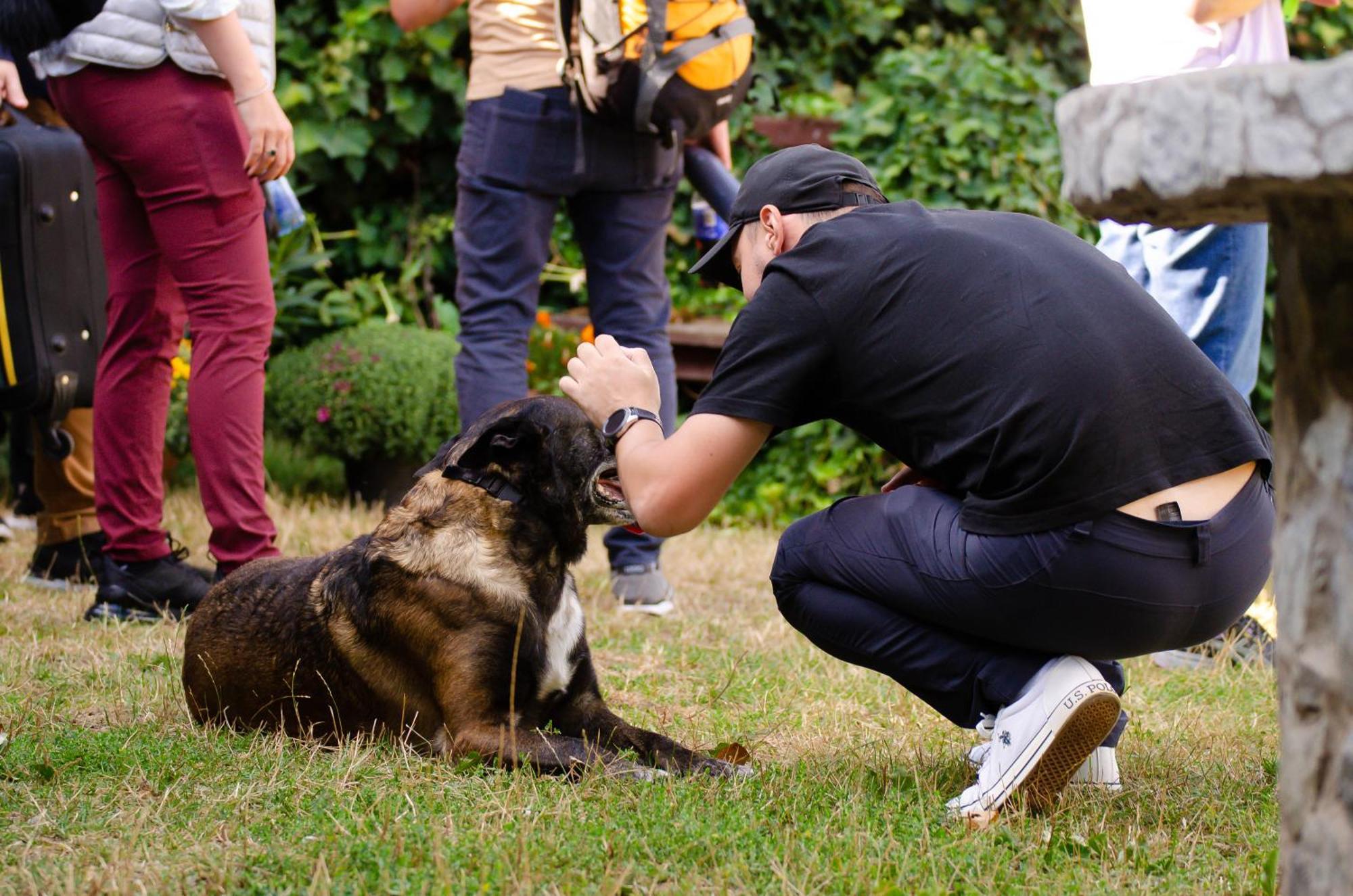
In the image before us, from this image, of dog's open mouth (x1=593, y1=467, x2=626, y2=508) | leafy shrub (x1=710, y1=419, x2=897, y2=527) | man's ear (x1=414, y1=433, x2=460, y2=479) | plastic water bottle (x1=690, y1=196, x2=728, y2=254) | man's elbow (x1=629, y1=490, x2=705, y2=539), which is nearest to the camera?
man's elbow (x1=629, y1=490, x2=705, y2=539)

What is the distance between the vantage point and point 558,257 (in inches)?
320

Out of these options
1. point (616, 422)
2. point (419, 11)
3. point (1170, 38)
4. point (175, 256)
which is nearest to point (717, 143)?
point (419, 11)

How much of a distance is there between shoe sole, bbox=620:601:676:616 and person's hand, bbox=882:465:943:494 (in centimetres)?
190

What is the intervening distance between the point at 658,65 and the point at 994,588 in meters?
2.40

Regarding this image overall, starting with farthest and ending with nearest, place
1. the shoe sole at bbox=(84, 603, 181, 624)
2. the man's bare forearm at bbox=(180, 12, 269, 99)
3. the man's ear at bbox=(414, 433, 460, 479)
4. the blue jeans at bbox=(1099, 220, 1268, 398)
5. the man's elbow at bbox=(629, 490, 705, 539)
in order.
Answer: the shoe sole at bbox=(84, 603, 181, 624)
the blue jeans at bbox=(1099, 220, 1268, 398)
the man's bare forearm at bbox=(180, 12, 269, 99)
the man's ear at bbox=(414, 433, 460, 479)
the man's elbow at bbox=(629, 490, 705, 539)

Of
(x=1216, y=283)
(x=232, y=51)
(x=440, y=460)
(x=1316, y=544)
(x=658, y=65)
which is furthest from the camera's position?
(x=658, y=65)

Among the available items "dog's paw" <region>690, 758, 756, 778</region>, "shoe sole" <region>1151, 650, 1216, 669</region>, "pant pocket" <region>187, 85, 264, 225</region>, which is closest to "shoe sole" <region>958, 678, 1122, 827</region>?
"dog's paw" <region>690, 758, 756, 778</region>

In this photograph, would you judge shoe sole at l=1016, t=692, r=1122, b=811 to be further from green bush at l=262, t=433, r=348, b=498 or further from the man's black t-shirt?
green bush at l=262, t=433, r=348, b=498

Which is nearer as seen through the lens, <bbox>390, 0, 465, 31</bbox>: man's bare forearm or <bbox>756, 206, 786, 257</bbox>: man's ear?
<bbox>756, 206, 786, 257</bbox>: man's ear

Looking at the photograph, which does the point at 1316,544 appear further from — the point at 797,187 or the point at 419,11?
the point at 419,11

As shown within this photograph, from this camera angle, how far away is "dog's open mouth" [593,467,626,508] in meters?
3.26

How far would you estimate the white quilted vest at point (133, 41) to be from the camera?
4.02m

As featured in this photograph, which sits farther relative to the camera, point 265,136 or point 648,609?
point 648,609

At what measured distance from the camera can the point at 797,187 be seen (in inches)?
111
